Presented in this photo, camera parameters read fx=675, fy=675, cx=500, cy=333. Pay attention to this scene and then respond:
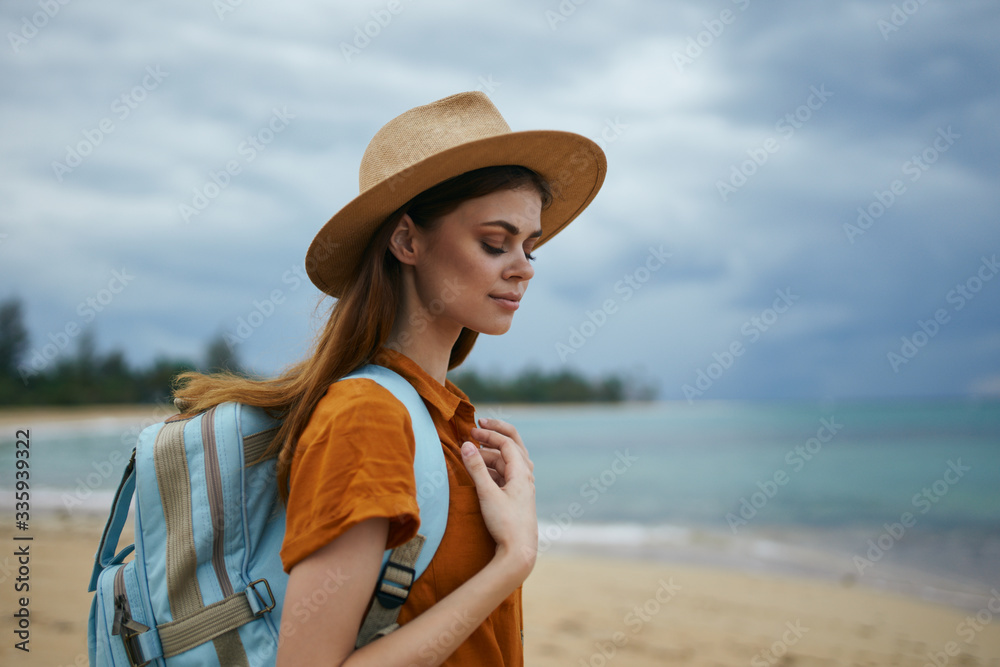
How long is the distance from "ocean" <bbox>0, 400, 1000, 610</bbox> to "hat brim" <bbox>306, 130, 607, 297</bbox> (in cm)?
Result: 324

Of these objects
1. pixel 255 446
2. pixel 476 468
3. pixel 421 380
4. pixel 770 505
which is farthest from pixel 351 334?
pixel 770 505

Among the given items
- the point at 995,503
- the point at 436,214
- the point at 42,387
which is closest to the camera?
the point at 436,214

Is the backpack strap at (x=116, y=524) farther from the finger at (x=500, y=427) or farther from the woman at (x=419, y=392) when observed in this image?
the finger at (x=500, y=427)

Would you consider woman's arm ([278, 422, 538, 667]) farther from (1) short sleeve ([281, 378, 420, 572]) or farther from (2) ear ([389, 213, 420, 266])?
(2) ear ([389, 213, 420, 266])

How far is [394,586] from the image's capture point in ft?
4.01

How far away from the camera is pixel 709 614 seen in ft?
23.1

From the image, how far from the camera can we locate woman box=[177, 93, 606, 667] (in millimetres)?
1156

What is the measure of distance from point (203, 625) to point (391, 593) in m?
0.39

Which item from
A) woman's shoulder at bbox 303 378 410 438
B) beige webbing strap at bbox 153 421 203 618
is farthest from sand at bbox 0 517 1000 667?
woman's shoulder at bbox 303 378 410 438

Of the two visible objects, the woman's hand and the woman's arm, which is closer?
the woman's arm

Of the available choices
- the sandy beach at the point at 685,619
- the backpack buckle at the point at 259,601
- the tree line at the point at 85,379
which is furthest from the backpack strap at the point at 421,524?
the tree line at the point at 85,379

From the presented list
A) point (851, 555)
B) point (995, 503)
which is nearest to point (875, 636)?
point (851, 555)

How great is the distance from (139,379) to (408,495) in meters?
49.5

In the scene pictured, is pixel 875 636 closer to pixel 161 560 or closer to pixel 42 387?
pixel 161 560
